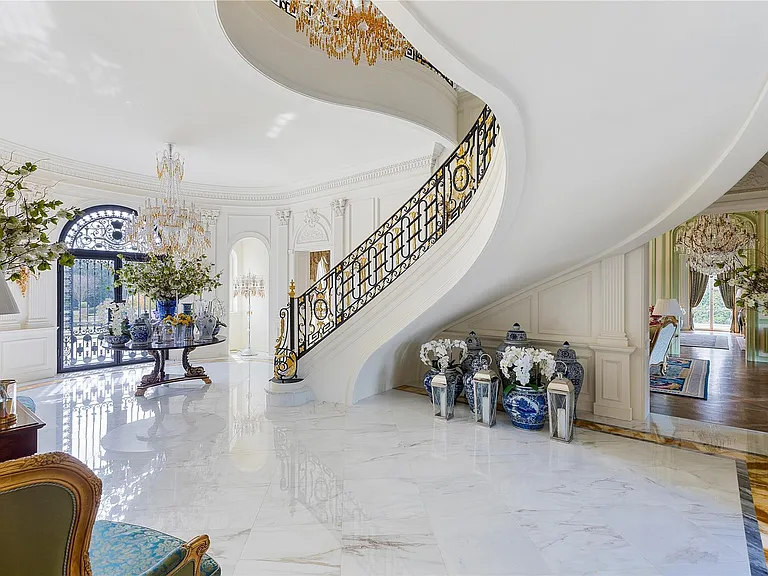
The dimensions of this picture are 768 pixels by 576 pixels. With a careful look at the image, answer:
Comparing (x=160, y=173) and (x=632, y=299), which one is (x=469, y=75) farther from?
(x=160, y=173)

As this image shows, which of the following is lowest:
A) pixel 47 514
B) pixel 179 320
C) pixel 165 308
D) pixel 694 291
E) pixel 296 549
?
pixel 296 549

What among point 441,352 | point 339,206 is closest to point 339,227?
point 339,206

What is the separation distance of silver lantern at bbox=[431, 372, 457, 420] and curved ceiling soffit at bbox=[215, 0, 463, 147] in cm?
288

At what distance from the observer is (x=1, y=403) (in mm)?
2238

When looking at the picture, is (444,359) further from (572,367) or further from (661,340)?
(661,340)

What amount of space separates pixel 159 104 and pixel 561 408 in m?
5.05

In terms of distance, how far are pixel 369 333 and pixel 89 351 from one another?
555cm

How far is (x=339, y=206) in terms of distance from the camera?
774 centimetres

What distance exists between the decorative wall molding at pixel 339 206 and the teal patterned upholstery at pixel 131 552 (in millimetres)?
6390

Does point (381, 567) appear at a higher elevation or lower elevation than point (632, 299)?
lower

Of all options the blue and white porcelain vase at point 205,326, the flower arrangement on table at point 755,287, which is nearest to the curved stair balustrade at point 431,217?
the blue and white porcelain vase at point 205,326

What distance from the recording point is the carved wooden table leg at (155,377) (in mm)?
5652

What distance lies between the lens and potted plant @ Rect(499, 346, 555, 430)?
412 centimetres

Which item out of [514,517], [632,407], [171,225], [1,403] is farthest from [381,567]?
[171,225]
